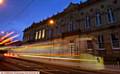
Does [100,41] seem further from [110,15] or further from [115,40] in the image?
[110,15]

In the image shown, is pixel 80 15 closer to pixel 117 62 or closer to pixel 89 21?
pixel 89 21

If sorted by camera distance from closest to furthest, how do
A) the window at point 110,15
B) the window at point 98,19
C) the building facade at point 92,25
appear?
the building facade at point 92,25, the window at point 110,15, the window at point 98,19

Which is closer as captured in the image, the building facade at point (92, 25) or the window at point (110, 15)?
the building facade at point (92, 25)

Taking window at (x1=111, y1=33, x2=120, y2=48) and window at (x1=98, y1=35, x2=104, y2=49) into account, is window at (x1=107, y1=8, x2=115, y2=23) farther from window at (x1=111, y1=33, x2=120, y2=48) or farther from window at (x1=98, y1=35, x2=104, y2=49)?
window at (x1=98, y1=35, x2=104, y2=49)

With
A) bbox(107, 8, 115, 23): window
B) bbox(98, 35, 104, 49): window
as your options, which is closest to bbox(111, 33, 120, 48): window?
bbox(98, 35, 104, 49): window

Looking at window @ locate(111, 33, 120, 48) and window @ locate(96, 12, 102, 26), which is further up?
window @ locate(96, 12, 102, 26)

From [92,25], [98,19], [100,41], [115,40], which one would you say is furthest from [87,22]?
[115,40]

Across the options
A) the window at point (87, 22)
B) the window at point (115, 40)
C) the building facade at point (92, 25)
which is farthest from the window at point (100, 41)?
the window at point (87, 22)

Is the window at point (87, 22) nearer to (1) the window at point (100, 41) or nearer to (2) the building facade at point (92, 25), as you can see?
(2) the building facade at point (92, 25)

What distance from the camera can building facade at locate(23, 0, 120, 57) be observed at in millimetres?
21805

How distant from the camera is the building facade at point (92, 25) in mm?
21805

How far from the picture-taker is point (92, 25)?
25609 mm

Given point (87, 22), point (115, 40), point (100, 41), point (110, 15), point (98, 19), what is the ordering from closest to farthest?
point (115, 40)
point (110, 15)
point (100, 41)
point (98, 19)
point (87, 22)

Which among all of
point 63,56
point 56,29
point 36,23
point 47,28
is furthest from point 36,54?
point 36,23
